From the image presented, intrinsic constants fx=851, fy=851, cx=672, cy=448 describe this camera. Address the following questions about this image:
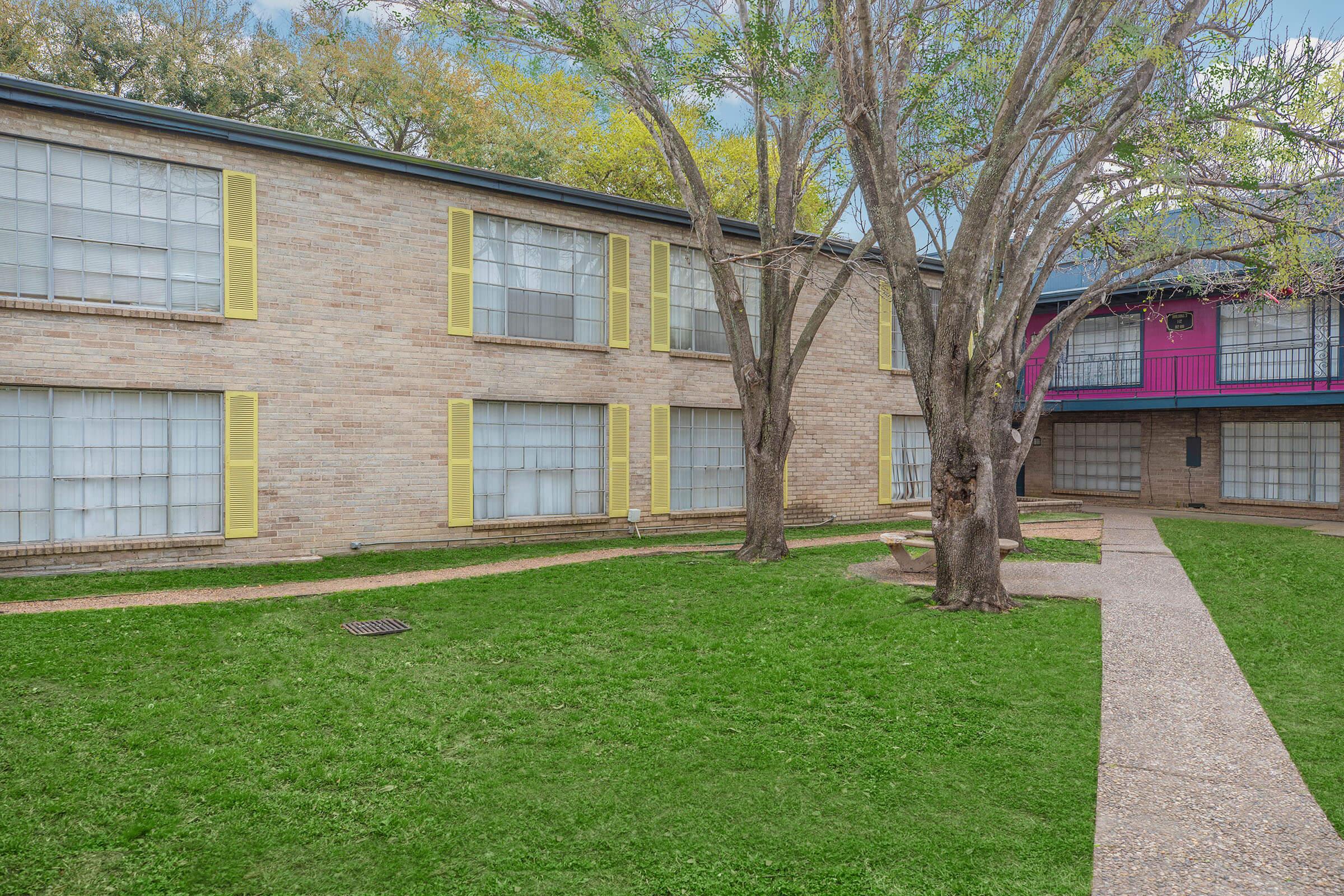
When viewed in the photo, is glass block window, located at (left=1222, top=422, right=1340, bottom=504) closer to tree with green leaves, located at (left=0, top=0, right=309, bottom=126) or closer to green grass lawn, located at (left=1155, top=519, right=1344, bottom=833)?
green grass lawn, located at (left=1155, top=519, right=1344, bottom=833)

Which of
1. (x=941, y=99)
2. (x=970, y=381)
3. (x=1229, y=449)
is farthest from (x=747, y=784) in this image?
(x=1229, y=449)

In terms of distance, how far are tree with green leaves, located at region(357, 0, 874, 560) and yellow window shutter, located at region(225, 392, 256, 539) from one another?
5.36 m

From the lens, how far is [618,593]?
905cm

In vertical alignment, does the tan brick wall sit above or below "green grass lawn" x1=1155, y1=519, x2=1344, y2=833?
above

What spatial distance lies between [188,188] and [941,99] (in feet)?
31.9

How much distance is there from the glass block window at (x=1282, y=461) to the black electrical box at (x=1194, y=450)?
1.62 feet

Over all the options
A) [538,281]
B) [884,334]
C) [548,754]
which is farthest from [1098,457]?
[548,754]

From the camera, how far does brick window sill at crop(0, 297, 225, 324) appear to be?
9.48 metres

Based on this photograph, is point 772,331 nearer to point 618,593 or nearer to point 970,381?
point 970,381

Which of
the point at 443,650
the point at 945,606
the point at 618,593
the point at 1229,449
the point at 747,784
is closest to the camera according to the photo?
the point at 747,784

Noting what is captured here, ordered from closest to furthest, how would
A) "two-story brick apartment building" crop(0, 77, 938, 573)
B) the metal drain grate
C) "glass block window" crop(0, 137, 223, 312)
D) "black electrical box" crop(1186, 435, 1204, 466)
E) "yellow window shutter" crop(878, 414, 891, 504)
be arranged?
1. the metal drain grate
2. "glass block window" crop(0, 137, 223, 312)
3. "two-story brick apartment building" crop(0, 77, 938, 573)
4. "yellow window shutter" crop(878, 414, 891, 504)
5. "black electrical box" crop(1186, 435, 1204, 466)

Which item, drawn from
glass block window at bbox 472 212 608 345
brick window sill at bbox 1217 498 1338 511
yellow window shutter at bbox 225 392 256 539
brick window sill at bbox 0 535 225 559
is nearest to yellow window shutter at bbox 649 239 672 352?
glass block window at bbox 472 212 608 345

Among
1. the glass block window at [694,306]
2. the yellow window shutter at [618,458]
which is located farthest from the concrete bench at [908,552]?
the glass block window at [694,306]

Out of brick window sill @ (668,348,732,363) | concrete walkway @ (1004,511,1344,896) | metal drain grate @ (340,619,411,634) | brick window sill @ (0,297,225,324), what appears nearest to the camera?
concrete walkway @ (1004,511,1344,896)
